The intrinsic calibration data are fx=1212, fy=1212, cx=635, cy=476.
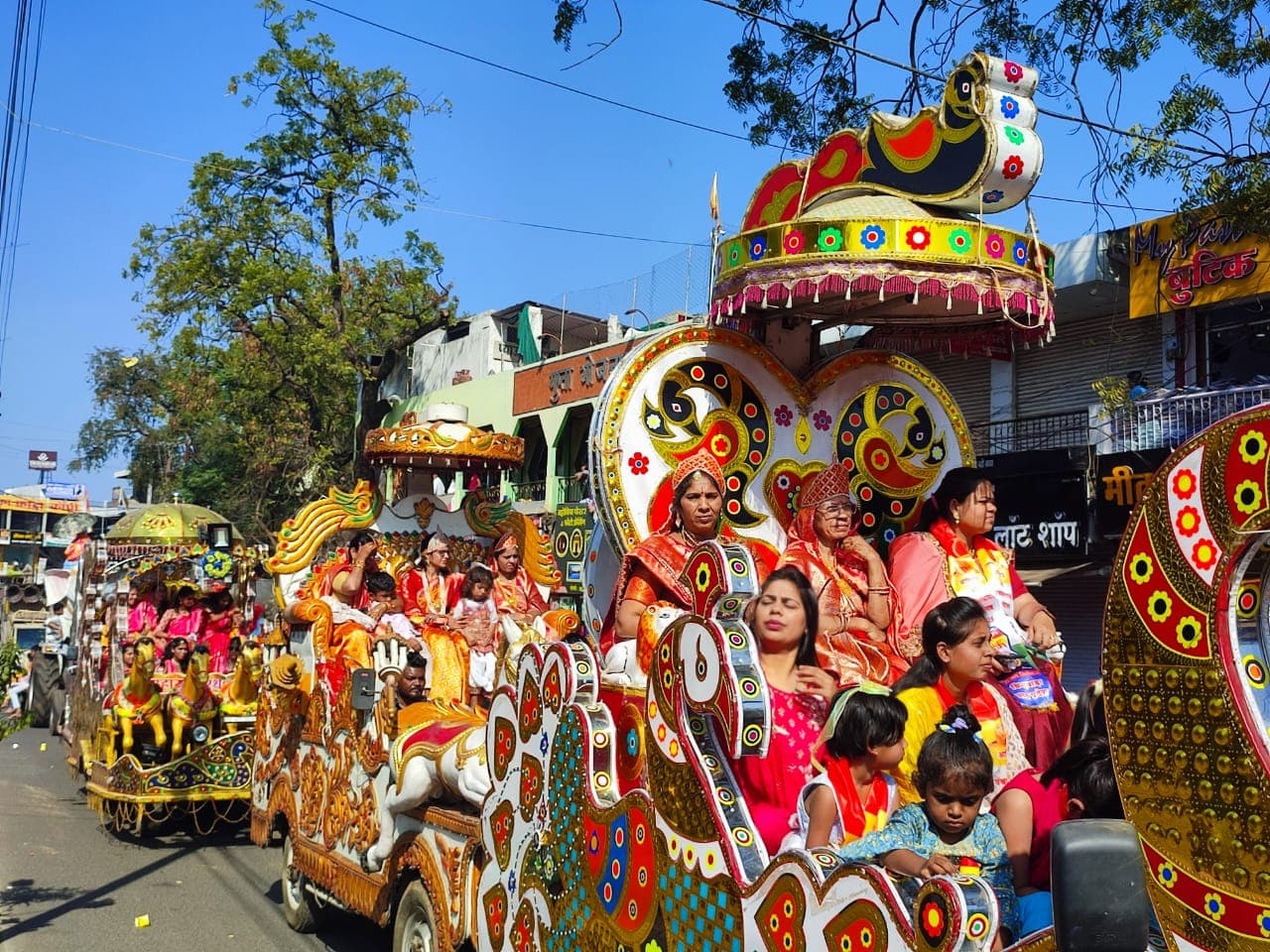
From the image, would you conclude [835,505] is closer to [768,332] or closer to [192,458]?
[768,332]

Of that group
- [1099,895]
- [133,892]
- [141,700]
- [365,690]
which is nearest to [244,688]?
[141,700]

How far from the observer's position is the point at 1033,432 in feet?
56.9

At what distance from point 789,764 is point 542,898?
135cm

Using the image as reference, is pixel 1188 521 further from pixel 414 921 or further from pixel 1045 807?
pixel 414 921

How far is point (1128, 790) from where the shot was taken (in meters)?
2.11

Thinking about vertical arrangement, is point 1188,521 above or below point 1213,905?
above

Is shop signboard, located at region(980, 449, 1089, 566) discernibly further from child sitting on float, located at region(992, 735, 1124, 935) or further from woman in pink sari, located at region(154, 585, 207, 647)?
child sitting on float, located at region(992, 735, 1124, 935)

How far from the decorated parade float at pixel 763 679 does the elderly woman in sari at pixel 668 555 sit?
0.72 ft

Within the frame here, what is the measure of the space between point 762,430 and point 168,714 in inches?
292

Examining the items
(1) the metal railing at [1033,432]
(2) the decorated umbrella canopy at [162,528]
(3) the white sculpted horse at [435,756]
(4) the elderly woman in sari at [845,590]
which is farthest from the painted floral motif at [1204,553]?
(1) the metal railing at [1033,432]

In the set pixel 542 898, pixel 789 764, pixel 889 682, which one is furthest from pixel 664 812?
pixel 889 682

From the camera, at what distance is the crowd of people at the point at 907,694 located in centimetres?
276

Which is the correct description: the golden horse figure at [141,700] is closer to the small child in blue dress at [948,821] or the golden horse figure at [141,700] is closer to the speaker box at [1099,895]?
the small child in blue dress at [948,821]

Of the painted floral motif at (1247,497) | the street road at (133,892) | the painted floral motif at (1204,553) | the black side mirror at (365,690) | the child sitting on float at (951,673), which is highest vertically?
the painted floral motif at (1247,497)
